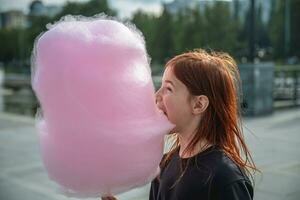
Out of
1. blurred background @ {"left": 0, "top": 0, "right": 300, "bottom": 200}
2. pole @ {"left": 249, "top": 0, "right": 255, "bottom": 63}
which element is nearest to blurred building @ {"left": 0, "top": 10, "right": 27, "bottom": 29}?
blurred background @ {"left": 0, "top": 0, "right": 300, "bottom": 200}

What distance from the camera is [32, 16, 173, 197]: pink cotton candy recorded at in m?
1.52

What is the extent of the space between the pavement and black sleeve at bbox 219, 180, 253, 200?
1.57 meters

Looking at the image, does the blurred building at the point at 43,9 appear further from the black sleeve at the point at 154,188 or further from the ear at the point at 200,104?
the ear at the point at 200,104

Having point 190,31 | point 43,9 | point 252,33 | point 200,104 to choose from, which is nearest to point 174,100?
point 200,104

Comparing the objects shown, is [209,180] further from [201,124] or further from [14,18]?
[14,18]

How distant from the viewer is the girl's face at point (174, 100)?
169 centimetres

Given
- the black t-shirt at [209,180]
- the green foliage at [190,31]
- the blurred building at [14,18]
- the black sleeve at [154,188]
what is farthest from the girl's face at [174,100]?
the blurred building at [14,18]

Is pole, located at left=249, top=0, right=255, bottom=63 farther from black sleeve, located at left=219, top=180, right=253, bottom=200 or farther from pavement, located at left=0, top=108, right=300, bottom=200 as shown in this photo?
black sleeve, located at left=219, top=180, right=253, bottom=200

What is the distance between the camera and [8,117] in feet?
40.6

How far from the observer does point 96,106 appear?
1.52 m

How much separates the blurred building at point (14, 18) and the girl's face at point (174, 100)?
3184 centimetres

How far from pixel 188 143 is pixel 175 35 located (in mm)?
34067

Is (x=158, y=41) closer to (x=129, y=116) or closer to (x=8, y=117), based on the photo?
(x=8, y=117)

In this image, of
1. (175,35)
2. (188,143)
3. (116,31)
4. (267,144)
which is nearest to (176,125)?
(188,143)
